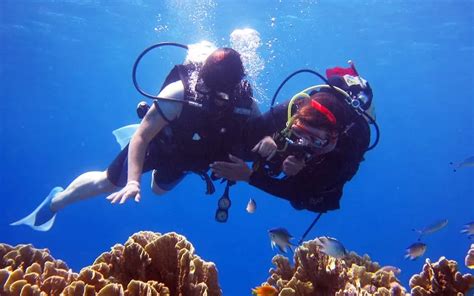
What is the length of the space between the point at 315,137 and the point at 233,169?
1.18 meters

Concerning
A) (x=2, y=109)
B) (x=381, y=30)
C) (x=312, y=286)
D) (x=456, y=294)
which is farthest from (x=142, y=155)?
(x=2, y=109)

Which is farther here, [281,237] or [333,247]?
[281,237]

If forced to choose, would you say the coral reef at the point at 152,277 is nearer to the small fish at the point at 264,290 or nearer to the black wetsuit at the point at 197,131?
the small fish at the point at 264,290

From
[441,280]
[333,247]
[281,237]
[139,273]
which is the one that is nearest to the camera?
[139,273]

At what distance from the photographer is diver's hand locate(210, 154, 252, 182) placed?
17.7ft

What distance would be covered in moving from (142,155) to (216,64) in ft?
5.12

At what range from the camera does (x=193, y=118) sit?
5836 mm

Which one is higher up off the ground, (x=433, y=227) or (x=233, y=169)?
(x=433, y=227)

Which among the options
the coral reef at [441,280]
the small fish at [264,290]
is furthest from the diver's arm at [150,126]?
the coral reef at [441,280]

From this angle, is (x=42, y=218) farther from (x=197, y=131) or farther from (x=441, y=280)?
(x=441, y=280)

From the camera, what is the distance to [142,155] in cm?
544

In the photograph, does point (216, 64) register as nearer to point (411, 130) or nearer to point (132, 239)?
point (132, 239)

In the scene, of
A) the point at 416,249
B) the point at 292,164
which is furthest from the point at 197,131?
the point at 416,249

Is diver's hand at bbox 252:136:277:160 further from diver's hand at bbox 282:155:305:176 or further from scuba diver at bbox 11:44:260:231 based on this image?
scuba diver at bbox 11:44:260:231
